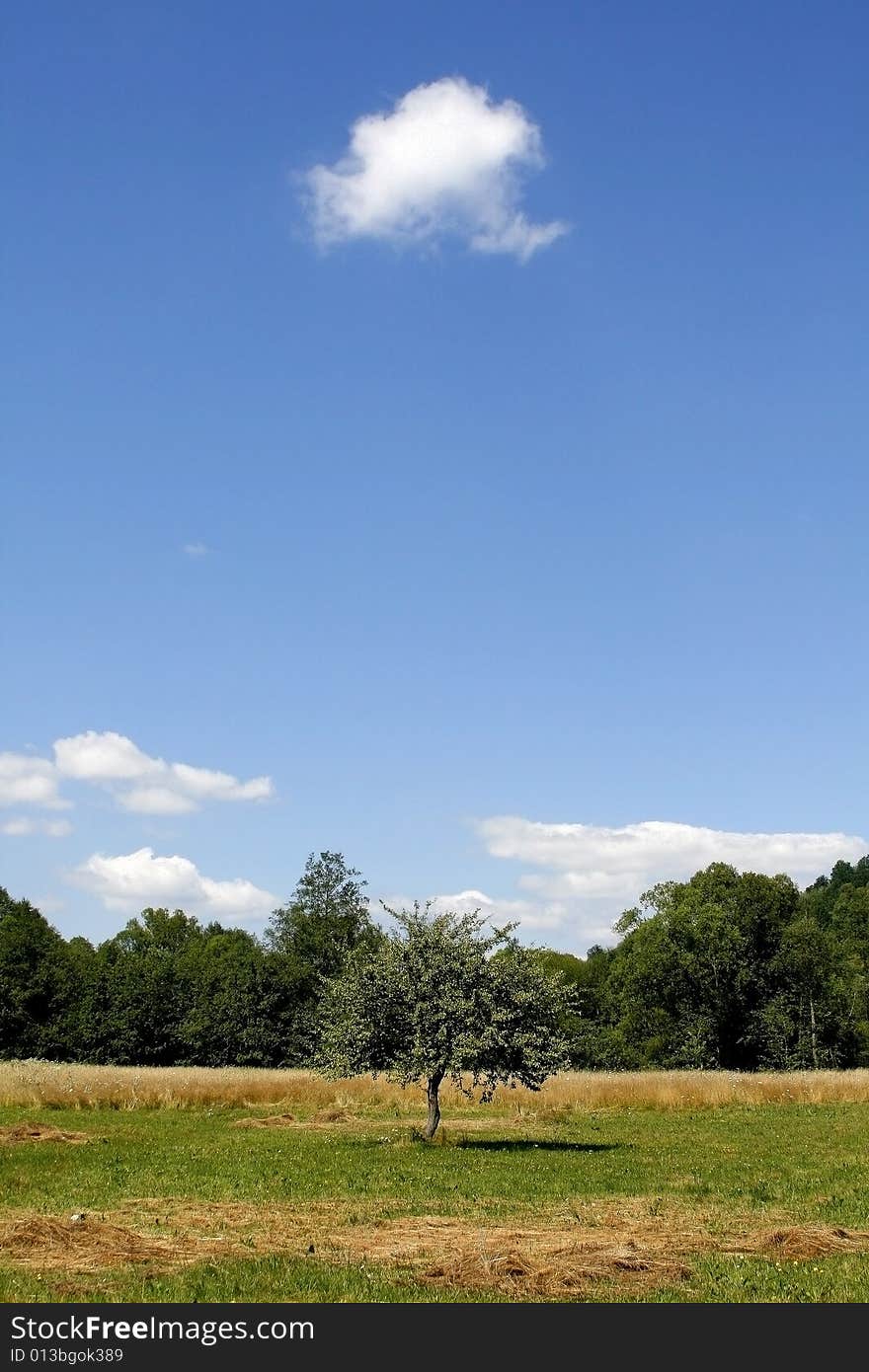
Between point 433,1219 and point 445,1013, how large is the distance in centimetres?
1263

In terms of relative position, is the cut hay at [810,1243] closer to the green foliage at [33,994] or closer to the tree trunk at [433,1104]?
the tree trunk at [433,1104]

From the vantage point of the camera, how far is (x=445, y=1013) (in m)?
31.0

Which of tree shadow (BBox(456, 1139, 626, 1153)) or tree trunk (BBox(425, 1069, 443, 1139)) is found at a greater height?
tree trunk (BBox(425, 1069, 443, 1139))

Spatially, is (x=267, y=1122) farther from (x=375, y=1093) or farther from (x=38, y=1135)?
(x=375, y=1093)

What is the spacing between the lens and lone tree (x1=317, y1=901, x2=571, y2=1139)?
3098cm

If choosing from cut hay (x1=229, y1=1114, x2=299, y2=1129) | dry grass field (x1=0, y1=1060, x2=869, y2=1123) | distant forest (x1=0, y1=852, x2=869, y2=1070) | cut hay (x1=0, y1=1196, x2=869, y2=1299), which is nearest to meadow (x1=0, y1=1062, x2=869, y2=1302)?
cut hay (x1=0, y1=1196, x2=869, y2=1299)

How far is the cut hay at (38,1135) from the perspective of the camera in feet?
110

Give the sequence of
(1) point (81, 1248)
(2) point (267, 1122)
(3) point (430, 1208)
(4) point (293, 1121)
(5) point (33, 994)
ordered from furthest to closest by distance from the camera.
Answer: (5) point (33, 994)
(4) point (293, 1121)
(2) point (267, 1122)
(3) point (430, 1208)
(1) point (81, 1248)

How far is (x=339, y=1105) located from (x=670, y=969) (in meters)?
51.4

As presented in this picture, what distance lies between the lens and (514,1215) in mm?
19062

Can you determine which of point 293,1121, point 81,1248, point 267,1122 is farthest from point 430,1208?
point 293,1121

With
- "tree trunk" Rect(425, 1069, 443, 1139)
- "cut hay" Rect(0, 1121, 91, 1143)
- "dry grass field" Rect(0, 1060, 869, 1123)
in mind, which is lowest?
"dry grass field" Rect(0, 1060, 869, 1123)

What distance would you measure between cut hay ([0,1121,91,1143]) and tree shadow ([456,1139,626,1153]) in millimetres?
12281

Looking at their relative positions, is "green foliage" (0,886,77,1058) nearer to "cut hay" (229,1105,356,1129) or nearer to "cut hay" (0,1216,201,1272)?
"cut hay" (229,1105,356,1129)
